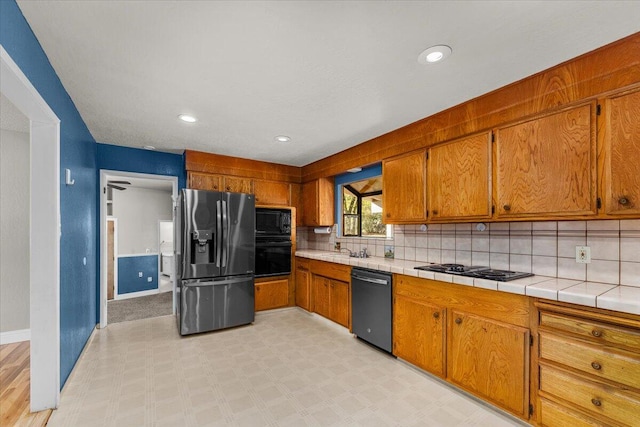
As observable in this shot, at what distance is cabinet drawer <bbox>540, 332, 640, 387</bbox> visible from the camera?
4.78ft

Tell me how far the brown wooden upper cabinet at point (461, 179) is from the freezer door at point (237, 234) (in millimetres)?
2329

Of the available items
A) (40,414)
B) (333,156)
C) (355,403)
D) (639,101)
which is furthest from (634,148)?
(40,414)

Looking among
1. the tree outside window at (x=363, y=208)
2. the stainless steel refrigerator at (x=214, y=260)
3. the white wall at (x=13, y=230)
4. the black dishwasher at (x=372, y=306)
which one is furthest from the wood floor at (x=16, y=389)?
the tree outside window at (x=363, y=208)

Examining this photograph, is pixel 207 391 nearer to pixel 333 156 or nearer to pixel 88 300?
pixel 88 300

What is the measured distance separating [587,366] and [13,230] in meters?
5.40

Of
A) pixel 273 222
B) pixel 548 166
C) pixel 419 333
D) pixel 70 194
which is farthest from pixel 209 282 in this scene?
pixel 548 166

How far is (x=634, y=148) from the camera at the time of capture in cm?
162

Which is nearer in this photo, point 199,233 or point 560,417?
point 560,417

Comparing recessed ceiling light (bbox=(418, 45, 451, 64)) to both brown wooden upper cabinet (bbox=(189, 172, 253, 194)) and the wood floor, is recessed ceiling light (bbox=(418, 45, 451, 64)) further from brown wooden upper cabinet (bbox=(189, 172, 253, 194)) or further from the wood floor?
the wood floor

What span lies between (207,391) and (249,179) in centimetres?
291

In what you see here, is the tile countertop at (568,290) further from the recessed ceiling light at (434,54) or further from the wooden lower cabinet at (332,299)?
the recessed ceiling light at (434,54)

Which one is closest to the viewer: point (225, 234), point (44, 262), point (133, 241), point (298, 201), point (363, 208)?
point (44, 262)

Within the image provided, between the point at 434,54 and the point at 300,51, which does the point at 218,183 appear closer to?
the point at 300,51

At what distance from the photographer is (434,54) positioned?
1.74 meters
